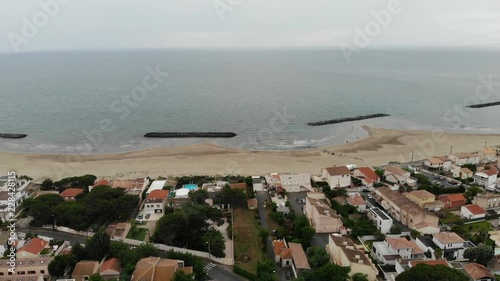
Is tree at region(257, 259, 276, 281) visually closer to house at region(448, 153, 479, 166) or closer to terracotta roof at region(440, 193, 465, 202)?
terracotta roof at region(440, 193, 465, 202)

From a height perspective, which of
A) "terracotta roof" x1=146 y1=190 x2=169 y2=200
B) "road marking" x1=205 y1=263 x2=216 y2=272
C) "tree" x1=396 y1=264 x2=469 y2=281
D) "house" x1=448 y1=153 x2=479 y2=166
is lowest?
"road marking" x1=205 y1=263 x2=216 y2=272

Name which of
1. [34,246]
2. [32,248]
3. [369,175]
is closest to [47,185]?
[34,246]

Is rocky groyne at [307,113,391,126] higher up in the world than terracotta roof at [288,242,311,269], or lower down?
higher up

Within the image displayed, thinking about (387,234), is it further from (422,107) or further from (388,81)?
(388,81)

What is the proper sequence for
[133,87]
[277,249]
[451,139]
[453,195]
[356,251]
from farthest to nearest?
1. [133,87]
2. [451,139]
3. [453,195]
4. [277,249]
5. [356,251]

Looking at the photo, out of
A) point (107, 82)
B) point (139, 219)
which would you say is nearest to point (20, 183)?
point (139, 219)

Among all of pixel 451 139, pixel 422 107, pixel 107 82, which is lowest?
pixel 451 139

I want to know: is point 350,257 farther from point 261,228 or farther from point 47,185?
point 47,185

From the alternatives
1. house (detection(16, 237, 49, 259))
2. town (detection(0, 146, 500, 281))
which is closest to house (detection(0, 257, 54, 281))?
town (detection(0, 146, 500, 281))
